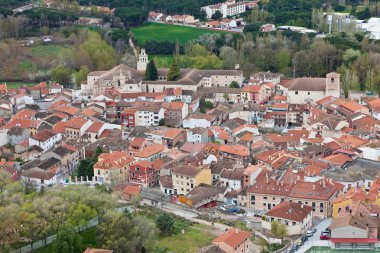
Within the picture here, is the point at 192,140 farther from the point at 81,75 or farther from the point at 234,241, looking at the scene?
the point at 81,75

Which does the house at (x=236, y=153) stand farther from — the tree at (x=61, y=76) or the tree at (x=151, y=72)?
the tree at (x=61, y=76)

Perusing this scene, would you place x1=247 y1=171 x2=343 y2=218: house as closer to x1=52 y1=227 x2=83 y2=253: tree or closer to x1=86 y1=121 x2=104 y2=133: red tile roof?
x1=52 y1=227 x2=83 y2=253: tree

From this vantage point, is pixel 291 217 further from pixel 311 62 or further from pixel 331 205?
pixel 311 62

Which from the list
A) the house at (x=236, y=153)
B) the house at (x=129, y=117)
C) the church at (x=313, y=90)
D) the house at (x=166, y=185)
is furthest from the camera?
the church at (x=313, y=90)

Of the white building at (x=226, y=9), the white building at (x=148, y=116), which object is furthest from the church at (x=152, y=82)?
the white building at (x=226, y=9)

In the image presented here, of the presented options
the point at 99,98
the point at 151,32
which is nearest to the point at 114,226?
the point at 99,98
